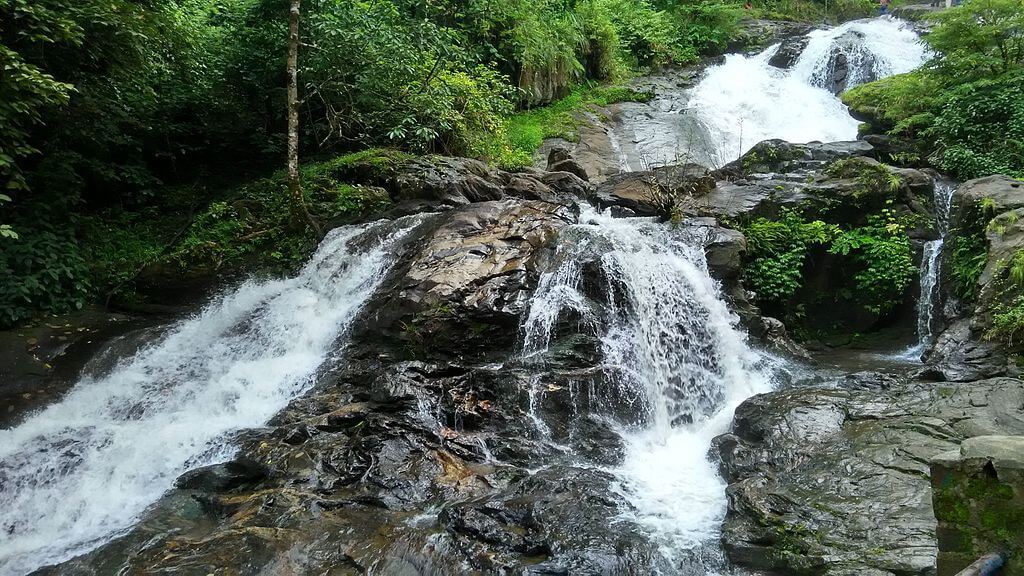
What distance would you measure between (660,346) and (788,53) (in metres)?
18.9

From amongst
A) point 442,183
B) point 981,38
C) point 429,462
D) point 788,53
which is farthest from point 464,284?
point 788,53

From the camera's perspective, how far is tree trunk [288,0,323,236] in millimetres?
9703

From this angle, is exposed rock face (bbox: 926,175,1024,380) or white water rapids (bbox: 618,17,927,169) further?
white water rapids (bbox: 618,17,927,169)

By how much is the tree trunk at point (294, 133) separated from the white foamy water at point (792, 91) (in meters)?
10.9

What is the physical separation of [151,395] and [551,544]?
6.01m

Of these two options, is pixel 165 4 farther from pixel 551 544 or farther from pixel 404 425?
pixel 551 544

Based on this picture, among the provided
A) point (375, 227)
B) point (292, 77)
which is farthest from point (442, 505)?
point (292, 77)

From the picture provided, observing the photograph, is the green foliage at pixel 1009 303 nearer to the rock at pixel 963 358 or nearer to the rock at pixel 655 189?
the rock at pixel 963 358

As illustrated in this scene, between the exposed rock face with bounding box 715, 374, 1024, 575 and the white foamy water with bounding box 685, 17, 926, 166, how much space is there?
10427mm

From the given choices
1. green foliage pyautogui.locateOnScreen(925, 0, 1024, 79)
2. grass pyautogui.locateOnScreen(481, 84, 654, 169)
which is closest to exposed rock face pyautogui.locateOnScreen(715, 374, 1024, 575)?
grass pyautogui.locateOnScreen(481, 84, 654, 169)

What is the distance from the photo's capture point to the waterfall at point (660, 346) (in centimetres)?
642

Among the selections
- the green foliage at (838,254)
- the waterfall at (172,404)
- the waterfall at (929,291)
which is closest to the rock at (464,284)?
the waterfall at (172,404)

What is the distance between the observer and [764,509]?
16.7ft

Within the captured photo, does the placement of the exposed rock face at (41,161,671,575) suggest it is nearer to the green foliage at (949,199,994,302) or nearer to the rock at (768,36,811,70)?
the green foliage at (949,199,994,302)
